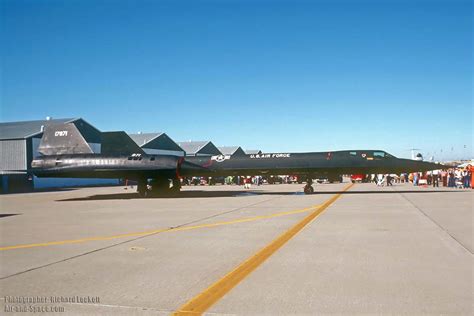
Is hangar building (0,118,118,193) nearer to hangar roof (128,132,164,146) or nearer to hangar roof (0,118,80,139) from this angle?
hangar roof (0,118,80,139)

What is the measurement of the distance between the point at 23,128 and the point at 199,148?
34.4 metres

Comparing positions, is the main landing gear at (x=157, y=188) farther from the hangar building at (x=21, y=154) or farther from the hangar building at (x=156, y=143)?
the hangar building at (x=156, y=143)

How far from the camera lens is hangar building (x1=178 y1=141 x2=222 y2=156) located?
76062 mm

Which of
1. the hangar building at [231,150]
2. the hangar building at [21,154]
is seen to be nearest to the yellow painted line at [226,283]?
the hangar building at [21,154]

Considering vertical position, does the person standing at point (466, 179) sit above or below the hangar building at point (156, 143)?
below

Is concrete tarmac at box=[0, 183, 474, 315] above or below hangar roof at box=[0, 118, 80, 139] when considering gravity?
below

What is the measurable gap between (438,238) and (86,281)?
290 inches

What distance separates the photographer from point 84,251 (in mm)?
8180

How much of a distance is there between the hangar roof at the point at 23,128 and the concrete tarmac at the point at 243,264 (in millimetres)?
36849

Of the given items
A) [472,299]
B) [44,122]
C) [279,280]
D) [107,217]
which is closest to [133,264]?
[279,280]

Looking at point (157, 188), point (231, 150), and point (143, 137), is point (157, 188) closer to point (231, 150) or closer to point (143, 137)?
point (143, 137)

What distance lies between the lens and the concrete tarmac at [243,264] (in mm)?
4902

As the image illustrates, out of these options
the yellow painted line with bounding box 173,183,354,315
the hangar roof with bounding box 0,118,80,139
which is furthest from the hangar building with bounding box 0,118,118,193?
the yellow painted line with bounding box 173,183,354,315

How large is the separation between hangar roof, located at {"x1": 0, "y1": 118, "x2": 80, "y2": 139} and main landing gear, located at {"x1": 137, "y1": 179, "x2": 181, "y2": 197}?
78.6 feet
